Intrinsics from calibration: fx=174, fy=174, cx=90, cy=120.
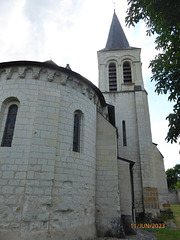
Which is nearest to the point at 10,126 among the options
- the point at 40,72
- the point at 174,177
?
the point at 40,72

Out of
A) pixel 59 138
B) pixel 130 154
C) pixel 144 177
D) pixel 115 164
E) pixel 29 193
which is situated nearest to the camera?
pixel 29 193

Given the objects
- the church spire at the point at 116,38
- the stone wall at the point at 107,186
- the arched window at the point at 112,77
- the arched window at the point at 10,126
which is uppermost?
the church spire at the point at 116,38

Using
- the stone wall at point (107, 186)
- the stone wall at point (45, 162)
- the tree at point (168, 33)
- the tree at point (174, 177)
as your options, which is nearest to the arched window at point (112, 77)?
the stone wall at point (107, 186)

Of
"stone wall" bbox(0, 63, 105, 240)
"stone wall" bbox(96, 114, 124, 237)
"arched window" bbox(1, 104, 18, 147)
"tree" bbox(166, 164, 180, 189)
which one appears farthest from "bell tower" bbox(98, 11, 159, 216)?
"tree" bbox(166, 164, 180, 189)

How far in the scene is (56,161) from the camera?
6.61m

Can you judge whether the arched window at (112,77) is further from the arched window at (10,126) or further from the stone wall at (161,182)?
the arched window at (10,126)

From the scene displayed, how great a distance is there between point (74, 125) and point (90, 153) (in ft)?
5.01

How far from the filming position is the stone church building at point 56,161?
5.82m

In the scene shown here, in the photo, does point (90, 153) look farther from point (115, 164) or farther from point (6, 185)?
point (6, 185)

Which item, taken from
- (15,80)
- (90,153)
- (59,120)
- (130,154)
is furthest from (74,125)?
(130,154)

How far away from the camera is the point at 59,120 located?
7.27 meters

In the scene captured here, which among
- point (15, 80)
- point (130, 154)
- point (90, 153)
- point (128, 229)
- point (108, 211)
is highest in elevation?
point (15, 80)

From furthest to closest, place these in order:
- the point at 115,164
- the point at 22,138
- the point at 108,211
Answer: the point at 115,164 < the point at 108,211 < the point at 22,138

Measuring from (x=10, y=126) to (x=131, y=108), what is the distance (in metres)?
11.0
